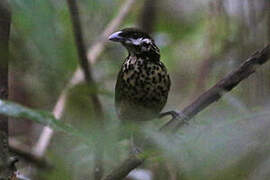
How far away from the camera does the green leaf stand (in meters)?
0.96

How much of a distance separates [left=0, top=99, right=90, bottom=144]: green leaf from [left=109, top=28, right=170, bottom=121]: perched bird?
6.38 ft

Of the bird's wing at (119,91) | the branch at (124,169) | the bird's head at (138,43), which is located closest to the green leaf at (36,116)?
the branch at (124,169)

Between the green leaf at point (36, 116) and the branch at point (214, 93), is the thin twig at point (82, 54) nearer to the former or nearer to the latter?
the branch at point (214, 93)

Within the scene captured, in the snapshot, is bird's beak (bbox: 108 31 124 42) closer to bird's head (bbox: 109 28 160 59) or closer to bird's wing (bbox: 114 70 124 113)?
bird's head (bbox: 109 28 160 59)

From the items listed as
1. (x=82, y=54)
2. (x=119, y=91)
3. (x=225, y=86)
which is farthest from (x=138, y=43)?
(x=225, y=86)

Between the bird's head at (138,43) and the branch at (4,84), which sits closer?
the branch at (4,84)

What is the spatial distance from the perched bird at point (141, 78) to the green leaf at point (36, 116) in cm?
194

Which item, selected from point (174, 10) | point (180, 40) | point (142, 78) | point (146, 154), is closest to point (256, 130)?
point (146, 154)

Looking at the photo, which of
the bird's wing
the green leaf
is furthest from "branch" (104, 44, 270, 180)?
the bird's wing

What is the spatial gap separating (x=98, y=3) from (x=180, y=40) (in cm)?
344

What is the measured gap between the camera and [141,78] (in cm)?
301

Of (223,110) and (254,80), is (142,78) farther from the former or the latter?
(223,110)

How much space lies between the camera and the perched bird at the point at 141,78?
300 centimetres

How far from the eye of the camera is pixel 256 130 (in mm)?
1022
